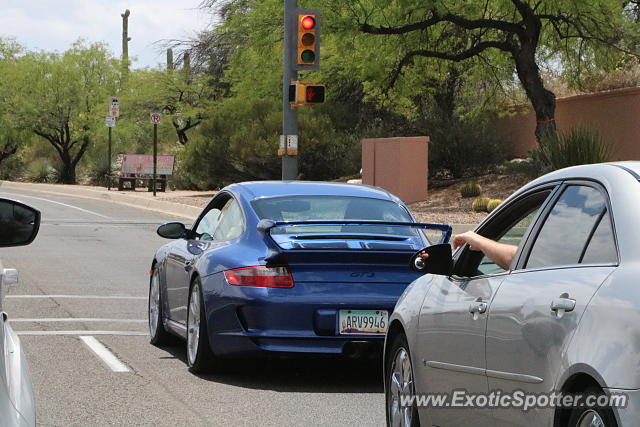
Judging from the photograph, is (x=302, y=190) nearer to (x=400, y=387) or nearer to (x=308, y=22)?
(x=400, y=387)

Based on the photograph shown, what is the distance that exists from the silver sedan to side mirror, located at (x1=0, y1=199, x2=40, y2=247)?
75.1 inches

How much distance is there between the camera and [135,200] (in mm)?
40719

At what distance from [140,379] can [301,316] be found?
4.44ft

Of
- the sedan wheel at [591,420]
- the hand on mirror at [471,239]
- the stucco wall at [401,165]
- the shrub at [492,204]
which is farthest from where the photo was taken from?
the stucco wall at [401,165]

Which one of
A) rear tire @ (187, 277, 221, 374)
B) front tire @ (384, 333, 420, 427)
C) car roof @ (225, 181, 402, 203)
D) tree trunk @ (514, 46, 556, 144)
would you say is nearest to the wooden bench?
tree trunk @ (514, 46, 556, 144)

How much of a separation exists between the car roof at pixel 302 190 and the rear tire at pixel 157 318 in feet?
4.11

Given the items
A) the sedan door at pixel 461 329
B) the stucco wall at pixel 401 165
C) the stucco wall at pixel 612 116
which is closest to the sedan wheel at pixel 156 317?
the sedan door at pixel 461 329

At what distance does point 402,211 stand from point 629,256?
18.8 feet

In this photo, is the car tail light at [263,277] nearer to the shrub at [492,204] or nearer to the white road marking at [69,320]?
the white road marking at [69,320]

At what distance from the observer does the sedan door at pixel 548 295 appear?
174 inches

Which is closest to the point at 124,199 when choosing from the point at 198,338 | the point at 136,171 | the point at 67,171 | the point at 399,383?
the point at 136,171

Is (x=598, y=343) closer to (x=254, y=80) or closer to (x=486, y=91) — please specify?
(x=486, y=91)

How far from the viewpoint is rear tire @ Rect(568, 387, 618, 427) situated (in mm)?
3984

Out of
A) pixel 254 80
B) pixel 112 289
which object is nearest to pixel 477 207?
pixel 112 289
